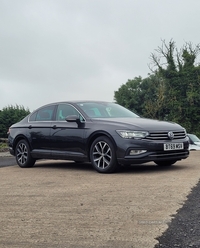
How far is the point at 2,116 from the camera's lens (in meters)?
39.4

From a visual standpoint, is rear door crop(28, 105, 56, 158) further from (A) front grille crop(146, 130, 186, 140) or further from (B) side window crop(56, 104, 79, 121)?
(A) front grille crop(146, 130, 186, 140)

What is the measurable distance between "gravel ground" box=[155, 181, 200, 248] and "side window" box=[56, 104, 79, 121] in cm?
514

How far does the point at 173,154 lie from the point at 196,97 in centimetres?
4668

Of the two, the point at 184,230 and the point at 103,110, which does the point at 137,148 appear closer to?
the point at 103,110

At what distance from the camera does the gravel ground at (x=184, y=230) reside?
12.2 feet

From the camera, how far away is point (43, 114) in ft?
35.6

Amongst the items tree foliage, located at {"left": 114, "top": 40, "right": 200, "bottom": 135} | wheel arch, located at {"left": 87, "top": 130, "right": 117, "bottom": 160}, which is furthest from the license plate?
tree foliage, located at {"left": 114, "top": 40, "right": 200, "bottom": 135}

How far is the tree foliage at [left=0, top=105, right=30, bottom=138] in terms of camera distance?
3875cm

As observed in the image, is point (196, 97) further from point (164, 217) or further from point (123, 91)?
point (164, 217)

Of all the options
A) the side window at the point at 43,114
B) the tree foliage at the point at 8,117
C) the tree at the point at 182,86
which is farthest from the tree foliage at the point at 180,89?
the side window at the point at 43,114

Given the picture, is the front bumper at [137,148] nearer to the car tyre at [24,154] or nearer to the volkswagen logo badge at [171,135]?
the volkswagen logo badge at [171,135]

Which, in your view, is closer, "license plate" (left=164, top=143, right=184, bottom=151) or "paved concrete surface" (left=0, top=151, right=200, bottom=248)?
"paved concrete surface" (left=0, top=151, right=200, bottom=248)

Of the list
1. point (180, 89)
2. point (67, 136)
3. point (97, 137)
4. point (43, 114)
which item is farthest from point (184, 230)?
point (180, 89)

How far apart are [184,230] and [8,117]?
3661 centimetres
